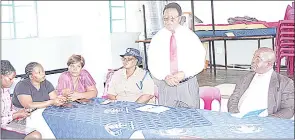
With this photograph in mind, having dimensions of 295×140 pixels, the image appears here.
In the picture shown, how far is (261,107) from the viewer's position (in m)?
2.57

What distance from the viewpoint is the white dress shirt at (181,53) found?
2.91 meters

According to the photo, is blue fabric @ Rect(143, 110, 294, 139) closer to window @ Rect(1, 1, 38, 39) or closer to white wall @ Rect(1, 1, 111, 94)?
white wall @ Rect(1, 1, 111, 94)

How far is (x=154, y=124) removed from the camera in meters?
2.17

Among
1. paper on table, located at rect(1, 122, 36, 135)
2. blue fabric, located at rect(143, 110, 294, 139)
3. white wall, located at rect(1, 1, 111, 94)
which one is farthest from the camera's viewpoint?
white wall, located at rect(1, 1, 111, 94)

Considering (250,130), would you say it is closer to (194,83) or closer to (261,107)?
(261,107)

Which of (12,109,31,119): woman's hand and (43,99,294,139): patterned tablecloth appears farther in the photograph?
(12,109,31,119): woman's hand

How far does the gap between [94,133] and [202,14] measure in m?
6.20

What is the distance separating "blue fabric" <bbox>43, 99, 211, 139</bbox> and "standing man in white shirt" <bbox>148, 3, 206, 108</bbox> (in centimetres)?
37

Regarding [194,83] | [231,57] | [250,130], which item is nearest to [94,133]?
[250,130]

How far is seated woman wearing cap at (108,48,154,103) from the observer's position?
3381 millimetres

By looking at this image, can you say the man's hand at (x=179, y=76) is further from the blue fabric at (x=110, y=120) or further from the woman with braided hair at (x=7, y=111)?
the woman with braided hair at (x=7, y=111)

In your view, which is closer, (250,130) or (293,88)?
(250,130)

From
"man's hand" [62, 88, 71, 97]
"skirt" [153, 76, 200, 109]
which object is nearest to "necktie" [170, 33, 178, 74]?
"skirt" [153, 76, 200, 109]

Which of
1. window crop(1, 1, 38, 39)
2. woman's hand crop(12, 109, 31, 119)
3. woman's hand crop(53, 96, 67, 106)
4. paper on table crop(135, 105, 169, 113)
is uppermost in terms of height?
window crop(1, 1, 38, 39)
